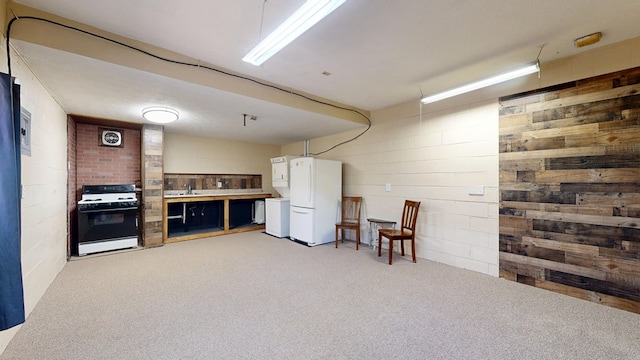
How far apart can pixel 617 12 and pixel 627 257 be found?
2.16m

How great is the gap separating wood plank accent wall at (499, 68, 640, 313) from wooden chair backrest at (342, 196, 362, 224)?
A: 7.62 feet

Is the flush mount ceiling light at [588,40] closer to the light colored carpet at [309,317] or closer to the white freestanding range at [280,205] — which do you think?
the light colored carpet at [309,317]

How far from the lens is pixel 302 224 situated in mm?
4852

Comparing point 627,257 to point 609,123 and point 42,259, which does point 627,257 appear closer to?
point 609,123

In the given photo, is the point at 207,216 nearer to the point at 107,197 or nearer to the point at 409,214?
the point at 107,197

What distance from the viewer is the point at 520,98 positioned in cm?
300

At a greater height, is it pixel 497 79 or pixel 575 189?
pixel 497 79

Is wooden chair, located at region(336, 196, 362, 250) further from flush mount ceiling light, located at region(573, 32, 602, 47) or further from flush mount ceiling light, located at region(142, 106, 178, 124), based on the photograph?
flush mount ceiling light, located at region(573, 32, 602, 47)

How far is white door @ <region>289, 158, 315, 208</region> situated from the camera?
470 centimetres

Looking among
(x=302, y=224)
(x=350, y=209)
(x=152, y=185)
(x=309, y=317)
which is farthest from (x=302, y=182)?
(x=309, y=317)

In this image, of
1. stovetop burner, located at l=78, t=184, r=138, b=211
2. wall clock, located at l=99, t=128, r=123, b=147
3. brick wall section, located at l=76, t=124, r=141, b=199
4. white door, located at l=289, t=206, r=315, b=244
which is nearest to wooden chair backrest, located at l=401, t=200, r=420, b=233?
white door, located at l=289, t=206, r=315, b=244

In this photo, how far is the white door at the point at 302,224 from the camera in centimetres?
468

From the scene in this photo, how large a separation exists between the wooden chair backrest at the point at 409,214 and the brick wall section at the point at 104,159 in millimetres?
5037

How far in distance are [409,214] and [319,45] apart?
2.79 metres
